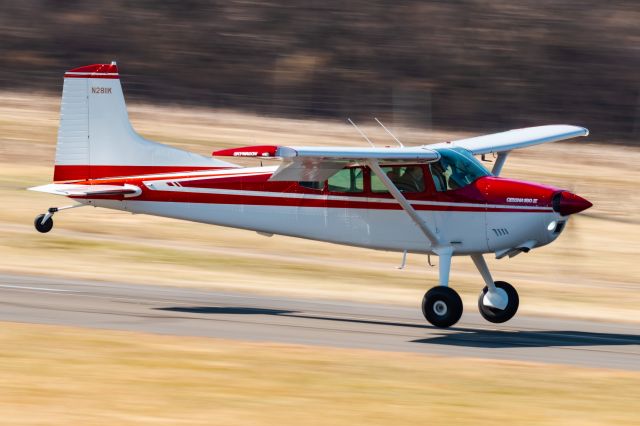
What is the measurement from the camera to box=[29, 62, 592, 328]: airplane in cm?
1391

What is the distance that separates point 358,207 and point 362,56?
107 ft

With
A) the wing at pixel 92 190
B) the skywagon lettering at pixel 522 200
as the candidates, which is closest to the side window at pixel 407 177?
the skywagon lettering at pixel 522 200

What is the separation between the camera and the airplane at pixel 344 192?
45.6 feet

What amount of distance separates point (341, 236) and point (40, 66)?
3334cm

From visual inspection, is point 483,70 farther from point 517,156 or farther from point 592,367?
point 592,367

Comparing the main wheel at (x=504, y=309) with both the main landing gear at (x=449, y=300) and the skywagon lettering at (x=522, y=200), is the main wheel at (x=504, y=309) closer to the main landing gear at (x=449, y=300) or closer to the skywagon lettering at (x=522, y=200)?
the main landing gear at (x=449, y=300)

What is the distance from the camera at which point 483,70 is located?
4503 cm

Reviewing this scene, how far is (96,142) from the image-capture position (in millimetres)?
16047

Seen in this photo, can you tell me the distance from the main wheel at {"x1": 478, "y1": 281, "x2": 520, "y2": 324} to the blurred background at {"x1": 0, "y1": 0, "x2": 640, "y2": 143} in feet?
86.5

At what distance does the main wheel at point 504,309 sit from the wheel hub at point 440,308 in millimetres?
998

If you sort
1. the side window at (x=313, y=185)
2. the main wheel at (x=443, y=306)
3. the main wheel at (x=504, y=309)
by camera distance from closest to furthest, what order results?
the main wheel at (x=443, y=306) < the side window at (x=313, y=185) < the main wheel at (x=504, y=309)

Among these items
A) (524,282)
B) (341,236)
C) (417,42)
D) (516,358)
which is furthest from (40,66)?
(516,358)

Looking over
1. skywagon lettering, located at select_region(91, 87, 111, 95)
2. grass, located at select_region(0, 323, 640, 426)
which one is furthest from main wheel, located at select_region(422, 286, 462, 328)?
skywagon lettering, located at select_region(91, 87, 111, 95)

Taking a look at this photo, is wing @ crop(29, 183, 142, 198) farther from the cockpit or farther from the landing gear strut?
the landing gear strut
